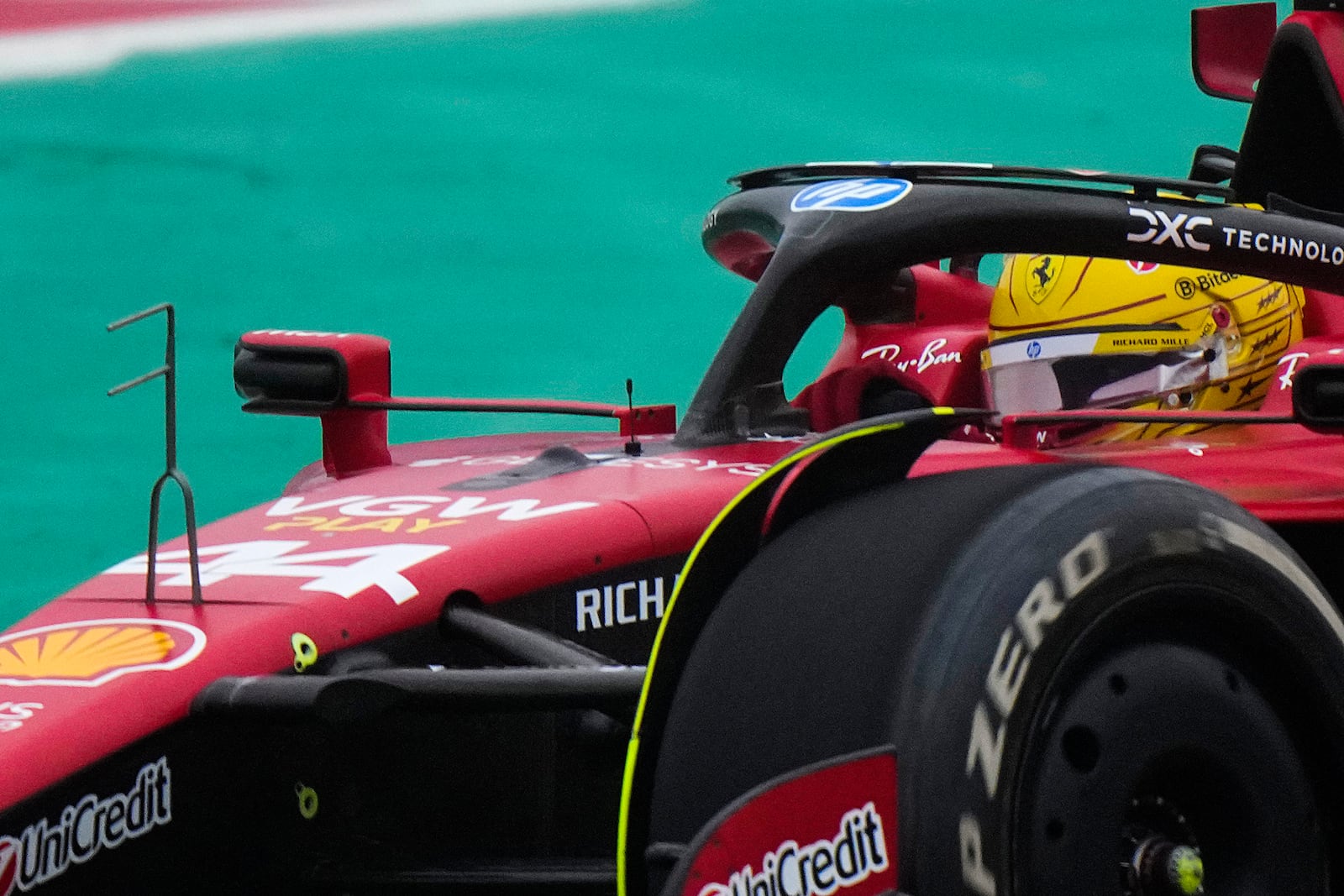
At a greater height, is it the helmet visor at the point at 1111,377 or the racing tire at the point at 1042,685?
the helmet visor at the point at 1111,377

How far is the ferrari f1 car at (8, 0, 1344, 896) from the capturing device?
5.85 ft

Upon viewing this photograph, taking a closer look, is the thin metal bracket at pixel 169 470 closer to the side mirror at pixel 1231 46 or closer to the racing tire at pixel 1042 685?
the racing tire at pixel 1042 685

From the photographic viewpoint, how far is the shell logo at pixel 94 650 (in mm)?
2215

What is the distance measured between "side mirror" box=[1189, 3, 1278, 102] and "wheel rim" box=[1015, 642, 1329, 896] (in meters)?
3.03

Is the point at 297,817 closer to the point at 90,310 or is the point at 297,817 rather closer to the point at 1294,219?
the point at 1294,219

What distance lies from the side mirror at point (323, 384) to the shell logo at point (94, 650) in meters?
0.92

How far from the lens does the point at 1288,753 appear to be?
2037mm

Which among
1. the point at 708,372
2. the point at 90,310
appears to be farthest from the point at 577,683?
the point at 90,310

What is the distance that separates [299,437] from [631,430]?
469 cm

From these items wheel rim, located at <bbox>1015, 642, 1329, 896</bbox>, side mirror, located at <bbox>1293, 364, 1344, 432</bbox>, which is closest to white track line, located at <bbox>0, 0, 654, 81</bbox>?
side mirror, located at <bbox>1293, 364, 1344, 432</bbox>

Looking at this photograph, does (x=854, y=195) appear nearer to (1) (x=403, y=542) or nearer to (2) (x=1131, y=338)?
(2) (x=1131, y=338)

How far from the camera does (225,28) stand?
9.82 meters

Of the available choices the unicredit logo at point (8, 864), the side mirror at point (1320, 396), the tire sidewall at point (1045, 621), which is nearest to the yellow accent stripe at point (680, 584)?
the tire sidewall at point (1045, 621)

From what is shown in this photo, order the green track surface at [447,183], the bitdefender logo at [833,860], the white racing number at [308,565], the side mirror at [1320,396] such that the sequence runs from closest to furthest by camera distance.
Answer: the bitdefender logo at [833,860] → the white racing number at [308,565] → the side mirror at [1320,396] → the green track surface at [447,183]
